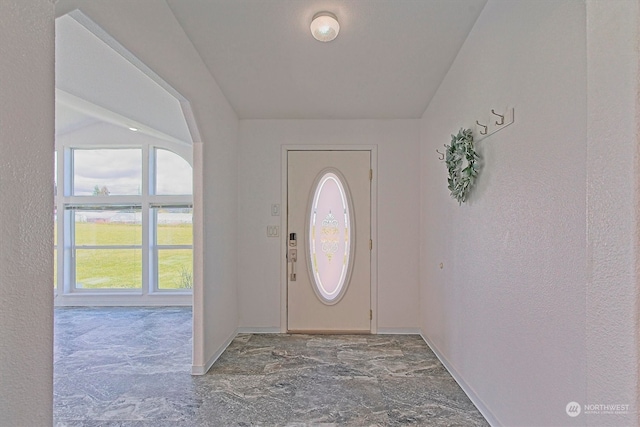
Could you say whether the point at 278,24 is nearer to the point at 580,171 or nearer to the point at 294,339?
the point at 580,171

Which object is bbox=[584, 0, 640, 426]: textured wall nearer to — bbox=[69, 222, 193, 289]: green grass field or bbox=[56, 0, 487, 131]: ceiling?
bbox=[56, 0, 487, 131]: ceiling

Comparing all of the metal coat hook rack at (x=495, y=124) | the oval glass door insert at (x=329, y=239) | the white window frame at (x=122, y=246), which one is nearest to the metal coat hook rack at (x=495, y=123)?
the metal coat hook rack at (x=495, y=124)

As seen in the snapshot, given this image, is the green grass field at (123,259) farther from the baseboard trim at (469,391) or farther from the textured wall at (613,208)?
the textured wall at (613,208)

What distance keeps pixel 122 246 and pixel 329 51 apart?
163 inches

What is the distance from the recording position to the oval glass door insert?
369cm

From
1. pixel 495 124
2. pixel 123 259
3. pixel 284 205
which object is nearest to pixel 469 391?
pixel 495 124

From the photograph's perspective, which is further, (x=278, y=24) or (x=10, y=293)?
(x=278, y=24)

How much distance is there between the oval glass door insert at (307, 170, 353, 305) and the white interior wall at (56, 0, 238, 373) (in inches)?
33.1

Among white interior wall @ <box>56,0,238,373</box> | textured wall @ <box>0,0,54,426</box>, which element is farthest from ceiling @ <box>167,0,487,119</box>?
textured wall @ <box>0,0,54,426</box>

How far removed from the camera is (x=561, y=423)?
139cm

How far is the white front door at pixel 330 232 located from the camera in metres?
3.69

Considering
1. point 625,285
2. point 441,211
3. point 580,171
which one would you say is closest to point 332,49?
point 441,211

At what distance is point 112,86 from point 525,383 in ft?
11.0

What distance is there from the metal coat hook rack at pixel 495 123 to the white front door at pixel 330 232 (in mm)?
1641
